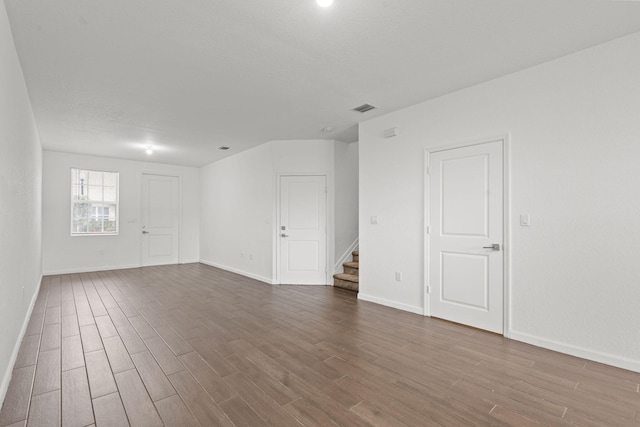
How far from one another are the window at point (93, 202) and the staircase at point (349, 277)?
559 centimetres

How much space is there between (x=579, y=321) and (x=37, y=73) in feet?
18.6

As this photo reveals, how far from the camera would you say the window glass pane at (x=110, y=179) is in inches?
278

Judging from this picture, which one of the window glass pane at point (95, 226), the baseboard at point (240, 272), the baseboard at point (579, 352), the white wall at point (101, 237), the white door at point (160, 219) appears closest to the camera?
the baseboard at point (579, 352)

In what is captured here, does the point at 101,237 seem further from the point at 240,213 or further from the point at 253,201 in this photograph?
the point at 253,201

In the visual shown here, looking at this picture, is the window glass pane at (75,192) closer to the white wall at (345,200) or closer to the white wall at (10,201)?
the white wall at (10,201)

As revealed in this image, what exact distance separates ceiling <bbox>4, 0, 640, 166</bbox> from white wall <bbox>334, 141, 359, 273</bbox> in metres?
1.48

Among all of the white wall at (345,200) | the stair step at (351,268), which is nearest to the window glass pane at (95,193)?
the white wall at (345,200)

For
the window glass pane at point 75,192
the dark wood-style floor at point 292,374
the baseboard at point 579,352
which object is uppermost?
the window glass pane at point 75,192

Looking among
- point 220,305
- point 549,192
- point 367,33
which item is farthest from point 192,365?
point 549,192

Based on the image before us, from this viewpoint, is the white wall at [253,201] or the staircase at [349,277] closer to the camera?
the staircase at [349,277]

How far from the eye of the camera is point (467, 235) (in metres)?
3.38

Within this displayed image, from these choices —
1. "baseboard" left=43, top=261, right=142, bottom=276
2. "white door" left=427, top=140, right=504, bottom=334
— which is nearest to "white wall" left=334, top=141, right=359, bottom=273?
"white door" left=427, top=140, right=504, bottom=334

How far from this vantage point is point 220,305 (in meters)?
4.15

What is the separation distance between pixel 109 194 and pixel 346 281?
6065 mm
